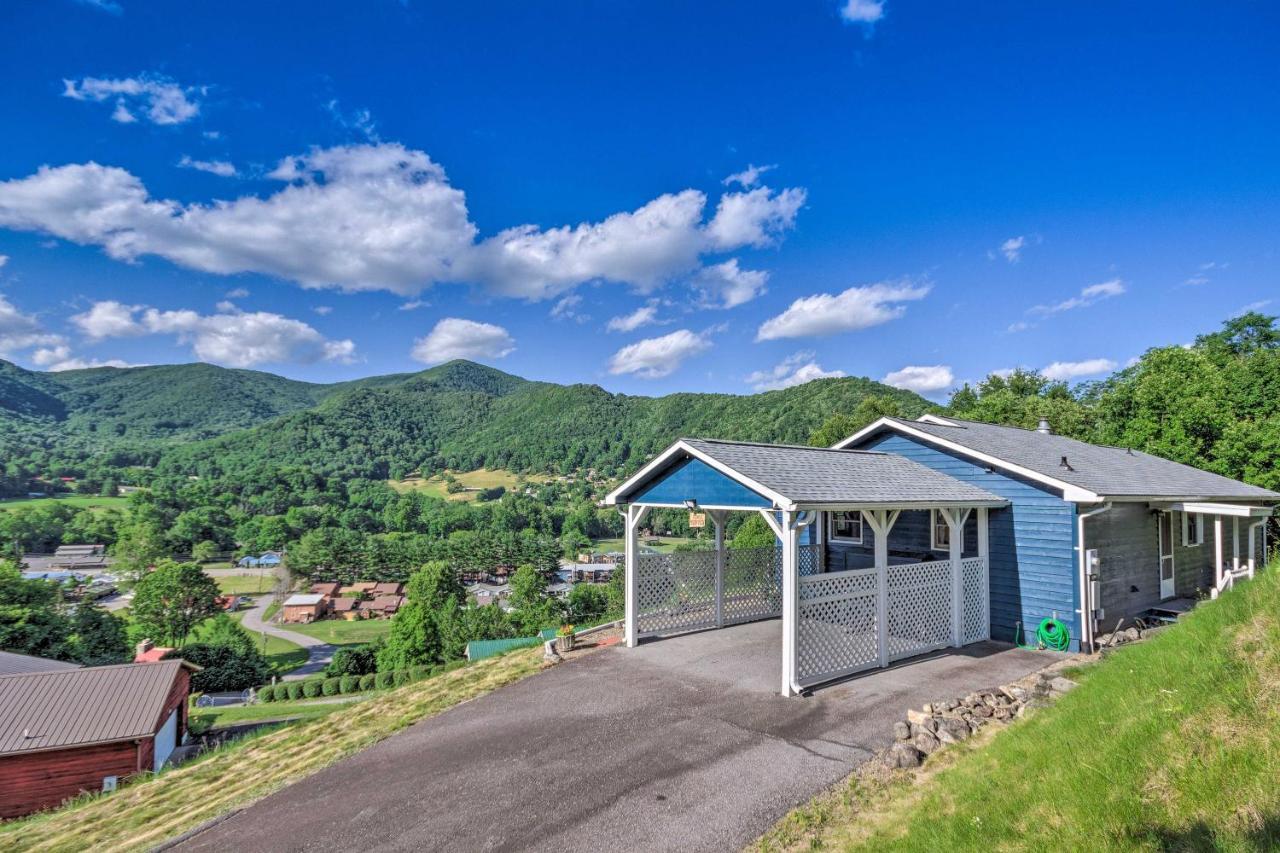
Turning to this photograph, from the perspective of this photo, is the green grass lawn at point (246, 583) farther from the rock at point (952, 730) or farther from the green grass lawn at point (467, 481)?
the rock at point (952, 730)

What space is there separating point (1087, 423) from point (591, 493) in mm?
97670

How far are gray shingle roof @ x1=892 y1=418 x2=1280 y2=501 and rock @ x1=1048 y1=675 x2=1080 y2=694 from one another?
12.3 feet

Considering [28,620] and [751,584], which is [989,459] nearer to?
[751,584]

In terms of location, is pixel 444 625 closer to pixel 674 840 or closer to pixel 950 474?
pixel 950 474

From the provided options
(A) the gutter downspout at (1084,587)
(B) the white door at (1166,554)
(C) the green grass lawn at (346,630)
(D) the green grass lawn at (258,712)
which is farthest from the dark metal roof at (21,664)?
(C) the green grass lawn at (346,630)

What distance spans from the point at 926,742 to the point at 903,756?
46 centimetres

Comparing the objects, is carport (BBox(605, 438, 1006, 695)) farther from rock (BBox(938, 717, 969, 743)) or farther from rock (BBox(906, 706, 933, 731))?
rock (BBox(938, 717, 969, 743))

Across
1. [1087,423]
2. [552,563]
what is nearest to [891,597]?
[1087,423]

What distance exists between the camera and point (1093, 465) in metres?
11.9

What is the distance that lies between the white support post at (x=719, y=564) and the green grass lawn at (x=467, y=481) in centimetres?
Answer: 12132

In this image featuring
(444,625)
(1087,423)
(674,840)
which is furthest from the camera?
(444,625)

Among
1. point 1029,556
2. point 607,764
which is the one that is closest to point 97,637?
point 607,764

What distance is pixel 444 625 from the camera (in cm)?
4253

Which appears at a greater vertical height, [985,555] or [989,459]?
[989,459]
